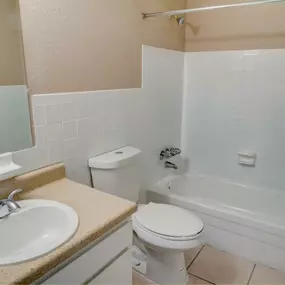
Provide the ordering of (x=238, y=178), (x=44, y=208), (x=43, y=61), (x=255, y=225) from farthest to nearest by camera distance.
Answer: (x=238, y=178) < (x=255, y=225) < (x=43, y=61) < (x=44, y=208)

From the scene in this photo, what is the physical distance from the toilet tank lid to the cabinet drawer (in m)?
0.55

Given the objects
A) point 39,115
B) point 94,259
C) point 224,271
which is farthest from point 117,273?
point 224,271

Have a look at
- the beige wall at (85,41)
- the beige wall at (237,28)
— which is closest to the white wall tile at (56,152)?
the beige wall at (85,41)

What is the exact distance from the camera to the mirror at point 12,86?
1.20 meters

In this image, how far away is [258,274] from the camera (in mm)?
1821

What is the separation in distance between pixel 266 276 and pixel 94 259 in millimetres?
1398

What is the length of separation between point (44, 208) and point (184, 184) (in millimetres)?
1726

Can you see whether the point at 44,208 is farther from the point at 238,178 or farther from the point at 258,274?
the point at 238,178

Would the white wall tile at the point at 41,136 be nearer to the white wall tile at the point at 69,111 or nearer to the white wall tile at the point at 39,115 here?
the white wall tile at the point at 39,115

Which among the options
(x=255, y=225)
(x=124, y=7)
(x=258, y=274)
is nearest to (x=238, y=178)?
(x=255, y=225)

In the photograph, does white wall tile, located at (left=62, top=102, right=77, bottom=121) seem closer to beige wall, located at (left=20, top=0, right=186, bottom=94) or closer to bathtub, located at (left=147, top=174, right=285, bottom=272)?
beige wall, located at (left=20, top=0, right=186, bottom=94)

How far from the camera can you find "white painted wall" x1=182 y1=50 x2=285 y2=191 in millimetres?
2201

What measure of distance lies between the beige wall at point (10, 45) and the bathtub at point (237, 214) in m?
1.42

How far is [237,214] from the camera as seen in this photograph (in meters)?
1.93
